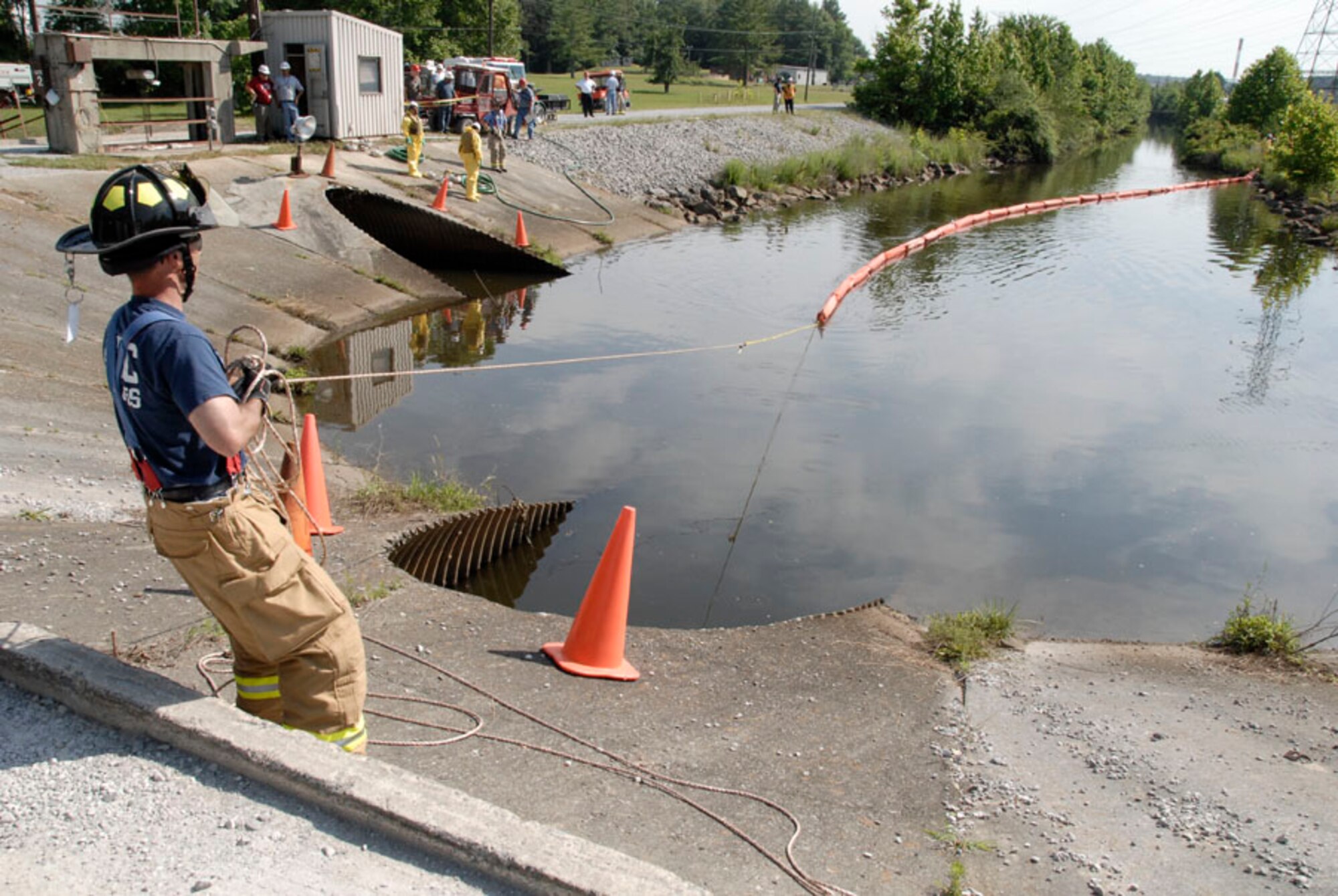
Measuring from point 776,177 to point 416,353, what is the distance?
22.6 meters

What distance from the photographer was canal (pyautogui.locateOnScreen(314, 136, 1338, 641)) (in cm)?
914

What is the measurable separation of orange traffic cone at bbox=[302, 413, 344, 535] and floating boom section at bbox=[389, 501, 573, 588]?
56 cm

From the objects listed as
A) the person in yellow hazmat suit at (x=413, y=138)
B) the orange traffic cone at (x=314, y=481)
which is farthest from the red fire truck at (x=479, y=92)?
the orange traffic cone at (x=314, y=481)

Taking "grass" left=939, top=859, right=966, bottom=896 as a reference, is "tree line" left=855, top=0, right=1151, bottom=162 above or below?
above

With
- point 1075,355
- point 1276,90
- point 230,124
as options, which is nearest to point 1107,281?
point 1075,355

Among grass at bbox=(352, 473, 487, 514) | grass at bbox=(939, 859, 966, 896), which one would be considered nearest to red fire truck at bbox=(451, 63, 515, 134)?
grass at bbox=(352, 473, 487, 514)

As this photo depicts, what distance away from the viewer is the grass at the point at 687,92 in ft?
190

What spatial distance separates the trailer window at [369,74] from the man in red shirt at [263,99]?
2.18 meters

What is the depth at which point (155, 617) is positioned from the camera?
569 centimetres

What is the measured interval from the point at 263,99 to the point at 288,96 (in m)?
0.66

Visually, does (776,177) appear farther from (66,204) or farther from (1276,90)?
(1276,90)

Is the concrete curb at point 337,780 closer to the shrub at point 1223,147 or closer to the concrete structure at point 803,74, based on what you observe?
the shrub at point 1223,147

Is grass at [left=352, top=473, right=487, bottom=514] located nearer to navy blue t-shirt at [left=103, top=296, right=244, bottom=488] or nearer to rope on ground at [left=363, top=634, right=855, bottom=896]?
rope on ground at [left=363, top=634, right=855, bottom=896]

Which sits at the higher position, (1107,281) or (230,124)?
(230,124)
